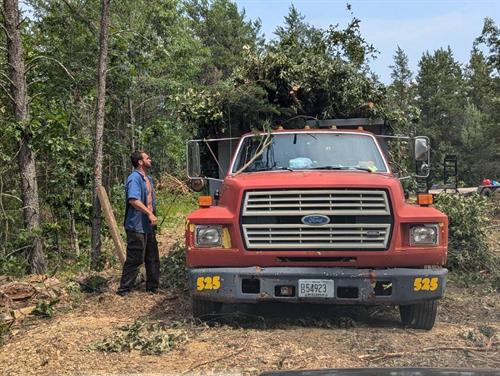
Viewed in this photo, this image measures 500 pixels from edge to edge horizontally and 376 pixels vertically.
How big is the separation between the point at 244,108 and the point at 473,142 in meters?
59.4

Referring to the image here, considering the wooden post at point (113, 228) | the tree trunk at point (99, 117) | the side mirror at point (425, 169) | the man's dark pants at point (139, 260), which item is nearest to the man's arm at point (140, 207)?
the man's dark pants at point (139, 260)

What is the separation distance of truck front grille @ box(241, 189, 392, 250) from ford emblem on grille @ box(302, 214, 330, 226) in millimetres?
29

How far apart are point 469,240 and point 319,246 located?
4729 millimetres

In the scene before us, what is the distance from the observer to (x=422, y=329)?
6.11 m

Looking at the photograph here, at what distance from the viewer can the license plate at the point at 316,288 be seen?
559 cm

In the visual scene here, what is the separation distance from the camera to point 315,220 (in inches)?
225

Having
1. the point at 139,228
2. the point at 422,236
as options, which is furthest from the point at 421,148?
the point at 139,228

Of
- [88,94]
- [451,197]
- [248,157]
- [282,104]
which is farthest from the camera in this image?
[88,94]

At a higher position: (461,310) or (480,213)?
(480,213)

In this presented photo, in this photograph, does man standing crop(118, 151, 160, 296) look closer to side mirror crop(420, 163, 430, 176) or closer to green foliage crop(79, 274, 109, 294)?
green foliage crop(79, 274, 109, 294)

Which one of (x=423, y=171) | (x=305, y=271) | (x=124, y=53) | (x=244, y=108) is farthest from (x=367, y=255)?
(x=124, y=53)

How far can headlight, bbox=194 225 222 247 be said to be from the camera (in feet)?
19.1

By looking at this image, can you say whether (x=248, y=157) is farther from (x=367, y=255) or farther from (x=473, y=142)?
Answer: (x=473, y=142)

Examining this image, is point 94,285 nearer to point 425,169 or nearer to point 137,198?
point 137,198
